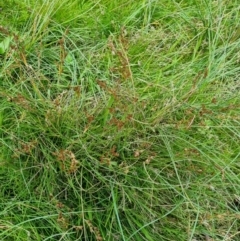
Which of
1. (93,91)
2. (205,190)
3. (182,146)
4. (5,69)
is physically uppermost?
(5,69)

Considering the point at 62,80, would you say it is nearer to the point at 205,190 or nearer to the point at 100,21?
the point at 100,21

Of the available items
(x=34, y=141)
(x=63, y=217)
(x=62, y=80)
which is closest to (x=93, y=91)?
(x=62, y=80)

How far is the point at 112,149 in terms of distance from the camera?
63.6 inches

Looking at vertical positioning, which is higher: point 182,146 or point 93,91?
point 93,91

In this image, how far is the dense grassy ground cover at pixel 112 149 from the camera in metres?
1.62

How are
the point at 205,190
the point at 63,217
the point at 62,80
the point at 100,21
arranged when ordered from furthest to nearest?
the point at 100,21 → the point at 62,80 → the point at 205,190 → the point at 63,217

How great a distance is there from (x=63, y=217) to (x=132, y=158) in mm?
306

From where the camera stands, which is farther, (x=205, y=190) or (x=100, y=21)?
(x=100, y=21)

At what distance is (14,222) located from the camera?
1.60 metres

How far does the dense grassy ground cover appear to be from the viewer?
162cm

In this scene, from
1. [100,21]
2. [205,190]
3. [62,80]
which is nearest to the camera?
[205,190]

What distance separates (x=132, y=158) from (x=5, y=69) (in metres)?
0.57

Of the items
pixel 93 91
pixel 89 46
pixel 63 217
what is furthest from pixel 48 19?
pixel 63 217

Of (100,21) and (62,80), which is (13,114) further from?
(100,21)
